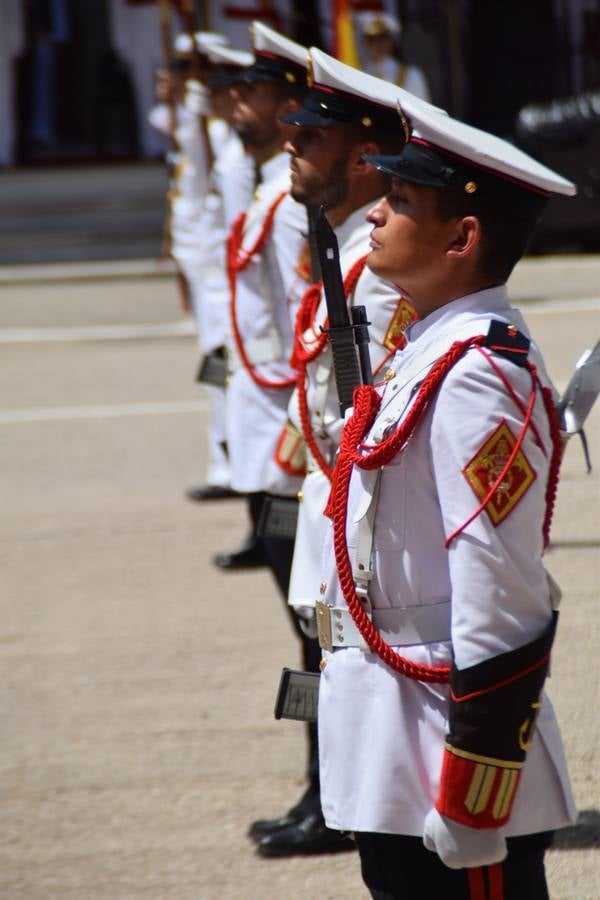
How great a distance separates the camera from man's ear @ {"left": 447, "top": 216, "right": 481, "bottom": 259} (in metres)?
2.30

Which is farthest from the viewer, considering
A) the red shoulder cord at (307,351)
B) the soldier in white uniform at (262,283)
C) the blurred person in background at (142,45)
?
the blurred person in background at (142,45)

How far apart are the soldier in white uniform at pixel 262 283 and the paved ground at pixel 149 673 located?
0.71 metres

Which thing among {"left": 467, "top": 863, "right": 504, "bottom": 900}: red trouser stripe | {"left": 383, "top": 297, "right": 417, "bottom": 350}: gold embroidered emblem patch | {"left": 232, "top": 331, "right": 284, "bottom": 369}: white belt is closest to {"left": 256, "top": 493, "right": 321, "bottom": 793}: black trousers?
{"left": 232, "top": 331, "right": 284, "bottom": 369}: white belt

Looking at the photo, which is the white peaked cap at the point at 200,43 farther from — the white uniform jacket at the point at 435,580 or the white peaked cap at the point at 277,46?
the white uniform jacket at the point at 435,580

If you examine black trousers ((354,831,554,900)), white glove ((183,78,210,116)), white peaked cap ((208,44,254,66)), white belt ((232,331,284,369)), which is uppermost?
white peaked cap ((208,44,254,66))

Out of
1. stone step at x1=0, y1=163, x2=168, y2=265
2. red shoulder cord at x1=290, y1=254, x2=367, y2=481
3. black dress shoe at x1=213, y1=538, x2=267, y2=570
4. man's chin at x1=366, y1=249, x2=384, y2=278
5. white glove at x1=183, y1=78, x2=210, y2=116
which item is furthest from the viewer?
stone step at x1=0, y1=163, x2=168, y2=265

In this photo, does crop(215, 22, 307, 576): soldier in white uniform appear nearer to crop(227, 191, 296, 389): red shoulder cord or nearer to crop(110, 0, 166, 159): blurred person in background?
crop(227, 191, 296, 389): red shoulder cord

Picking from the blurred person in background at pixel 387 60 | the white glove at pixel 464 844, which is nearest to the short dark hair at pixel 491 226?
the white glove at pixel 464 844

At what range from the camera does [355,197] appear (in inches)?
133

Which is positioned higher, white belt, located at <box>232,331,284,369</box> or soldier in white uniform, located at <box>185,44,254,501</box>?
white belt, located at <box>232,331,284,369</box>

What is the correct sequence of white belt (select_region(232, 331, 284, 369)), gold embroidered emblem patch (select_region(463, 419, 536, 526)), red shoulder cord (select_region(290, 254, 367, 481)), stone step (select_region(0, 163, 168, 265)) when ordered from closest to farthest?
gold embroidered emblem patch (select_region(463, 419, 536, 526)) → red shoulder cord (select_region(290, 254, 367, 481)) → white belt (select_region(232, 331, 284, 369)) → stone step (select_region(0, 163, 168, 265))

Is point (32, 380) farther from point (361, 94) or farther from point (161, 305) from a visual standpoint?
point (361, 94)

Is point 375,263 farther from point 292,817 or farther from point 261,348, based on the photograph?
→ point 261,348

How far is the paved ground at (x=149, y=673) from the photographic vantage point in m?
3.75
